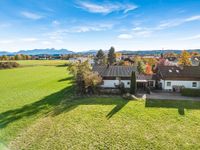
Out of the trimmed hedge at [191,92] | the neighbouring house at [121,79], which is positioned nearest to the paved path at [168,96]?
the trimmed hedge at [191,92]

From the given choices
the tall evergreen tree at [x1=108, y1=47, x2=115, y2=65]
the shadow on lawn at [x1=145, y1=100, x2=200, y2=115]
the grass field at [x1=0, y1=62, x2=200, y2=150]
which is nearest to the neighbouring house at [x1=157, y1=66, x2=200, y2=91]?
the shadow on lawn at [x1=145, y1=100, x2=200, y2=115]

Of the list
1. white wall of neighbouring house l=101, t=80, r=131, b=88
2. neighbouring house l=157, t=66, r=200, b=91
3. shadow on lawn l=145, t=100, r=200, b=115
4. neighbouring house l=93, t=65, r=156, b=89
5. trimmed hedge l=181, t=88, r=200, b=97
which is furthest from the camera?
white wall of neighbouring house l=101, t=80, r=131, b=88

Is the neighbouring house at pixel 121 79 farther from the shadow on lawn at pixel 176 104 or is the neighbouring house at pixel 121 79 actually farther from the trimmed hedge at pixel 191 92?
the shadow on lawn at pixel 176 104

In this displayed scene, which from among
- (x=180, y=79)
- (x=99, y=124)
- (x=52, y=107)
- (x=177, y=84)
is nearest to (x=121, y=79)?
(x=177, y=84)

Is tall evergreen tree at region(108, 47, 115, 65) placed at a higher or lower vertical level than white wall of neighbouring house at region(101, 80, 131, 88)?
higher

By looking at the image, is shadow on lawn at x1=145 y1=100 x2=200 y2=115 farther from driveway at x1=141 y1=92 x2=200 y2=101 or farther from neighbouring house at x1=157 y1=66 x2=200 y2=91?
neighbouring house at x1=157 y1=66 x2=200 y2=91

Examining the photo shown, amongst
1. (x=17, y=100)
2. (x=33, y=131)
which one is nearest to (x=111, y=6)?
(x=33, y=131)

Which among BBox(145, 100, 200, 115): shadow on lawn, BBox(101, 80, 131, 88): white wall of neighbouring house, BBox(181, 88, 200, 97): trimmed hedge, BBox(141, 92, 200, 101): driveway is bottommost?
BBox(145, 100, 200, 115): shadow on lawn

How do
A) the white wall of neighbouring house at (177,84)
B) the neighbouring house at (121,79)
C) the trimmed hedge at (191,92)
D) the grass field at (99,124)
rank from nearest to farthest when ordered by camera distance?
the grass field at (99,124)
the trimmed hedge at (191,92)
the white wall of neighbouring house at (177,84)
the neighbouring house at (121,79)

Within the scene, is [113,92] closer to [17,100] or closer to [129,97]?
[129,97]
